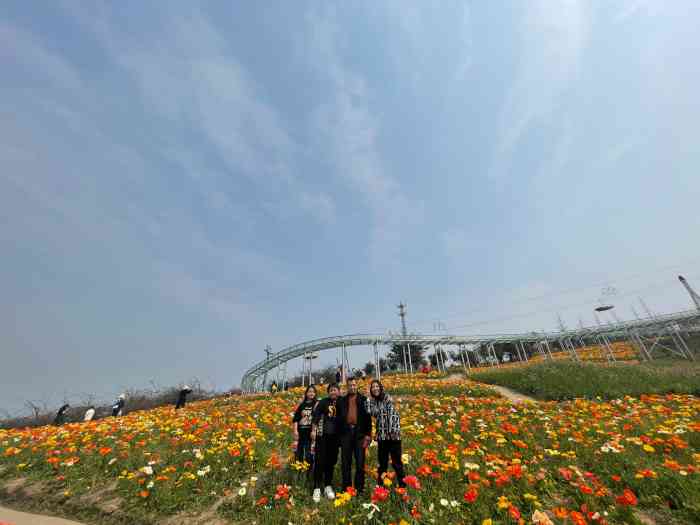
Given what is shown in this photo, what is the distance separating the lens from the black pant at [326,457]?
6.08 m

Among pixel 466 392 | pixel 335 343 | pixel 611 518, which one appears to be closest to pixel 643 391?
pixel 466 392

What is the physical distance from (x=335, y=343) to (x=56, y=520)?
29.5m

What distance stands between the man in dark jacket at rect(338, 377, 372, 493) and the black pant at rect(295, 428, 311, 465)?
51.9 inches

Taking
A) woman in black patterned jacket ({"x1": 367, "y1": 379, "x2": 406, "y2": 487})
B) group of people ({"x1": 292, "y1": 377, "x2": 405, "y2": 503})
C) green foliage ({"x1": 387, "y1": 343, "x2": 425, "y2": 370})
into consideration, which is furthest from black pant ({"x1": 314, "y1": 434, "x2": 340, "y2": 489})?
green foliage ({"x1": 387, "y1": 343, "x2": 425, "y2": 370})

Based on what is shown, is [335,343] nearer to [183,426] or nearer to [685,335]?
[183,426]

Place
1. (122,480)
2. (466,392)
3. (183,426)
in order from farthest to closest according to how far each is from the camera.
Result: (466,392), (183,426), (122,480)

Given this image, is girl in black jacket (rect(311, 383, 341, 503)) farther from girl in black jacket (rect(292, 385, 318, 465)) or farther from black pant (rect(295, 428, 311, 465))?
black pant (rect(295, 428, 311, 465))

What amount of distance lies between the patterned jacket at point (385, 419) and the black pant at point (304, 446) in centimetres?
188

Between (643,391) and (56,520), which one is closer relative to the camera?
(56,520)

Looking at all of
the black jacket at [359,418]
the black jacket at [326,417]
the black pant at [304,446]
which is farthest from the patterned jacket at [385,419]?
the black pant at [304,446]

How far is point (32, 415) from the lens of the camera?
26125 millimetres

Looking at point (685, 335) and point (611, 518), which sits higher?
point (685, 335)

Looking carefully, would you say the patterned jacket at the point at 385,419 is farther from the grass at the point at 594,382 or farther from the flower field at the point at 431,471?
the grass at the point at 594,382

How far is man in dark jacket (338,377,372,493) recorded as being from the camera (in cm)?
579
